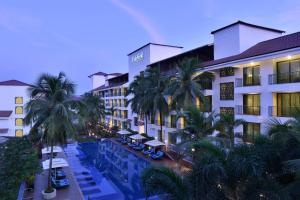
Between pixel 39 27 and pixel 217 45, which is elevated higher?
pixel 39 27

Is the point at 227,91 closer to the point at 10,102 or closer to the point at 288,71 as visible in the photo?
the point at 288,71

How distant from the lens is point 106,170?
86.6 ft

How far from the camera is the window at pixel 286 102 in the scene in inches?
717

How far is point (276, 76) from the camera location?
63.0 ft

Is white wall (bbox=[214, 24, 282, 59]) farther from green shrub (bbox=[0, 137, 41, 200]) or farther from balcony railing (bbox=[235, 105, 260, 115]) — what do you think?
green shrub (bbox=[0, 137, 41, 200])

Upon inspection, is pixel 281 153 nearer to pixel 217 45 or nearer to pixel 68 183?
pixel 68 183

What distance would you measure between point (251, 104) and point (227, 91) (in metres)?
2.97

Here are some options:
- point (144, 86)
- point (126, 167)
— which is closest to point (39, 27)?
point (144, 86)

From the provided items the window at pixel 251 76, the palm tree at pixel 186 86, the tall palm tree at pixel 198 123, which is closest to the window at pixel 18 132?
the palm tree at pixel 186 86

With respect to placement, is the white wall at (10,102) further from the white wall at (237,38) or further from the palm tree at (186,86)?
the white wall at (237,38)

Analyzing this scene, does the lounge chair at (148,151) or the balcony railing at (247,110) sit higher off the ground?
the balcony railing at (247,110)

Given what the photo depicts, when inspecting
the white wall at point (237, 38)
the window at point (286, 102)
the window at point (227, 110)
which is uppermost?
the white wall at point (237, 38)

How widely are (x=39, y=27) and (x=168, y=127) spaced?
65717mm

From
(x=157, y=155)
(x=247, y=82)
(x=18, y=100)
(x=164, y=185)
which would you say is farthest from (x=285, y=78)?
(x=18, y=100)
